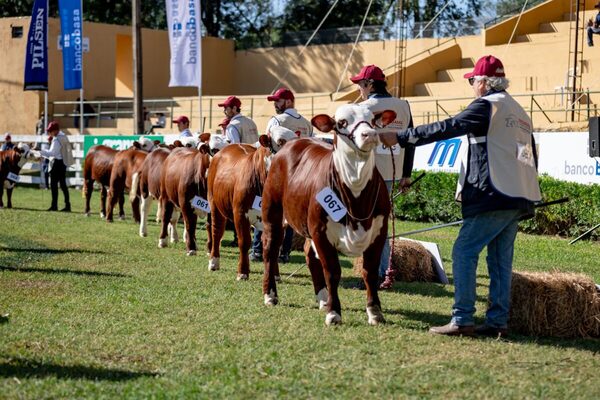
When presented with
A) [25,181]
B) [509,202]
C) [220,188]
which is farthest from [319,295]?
[25,181]

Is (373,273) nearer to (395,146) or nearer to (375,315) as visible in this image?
(375,315)

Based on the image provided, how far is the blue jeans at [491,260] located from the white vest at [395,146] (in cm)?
219

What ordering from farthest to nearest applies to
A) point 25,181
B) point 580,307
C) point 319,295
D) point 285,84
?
point 285,84 < point 25,181 < point 319,295 < point 580,307

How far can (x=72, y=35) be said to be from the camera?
32.4 m

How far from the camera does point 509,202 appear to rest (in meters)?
7.56

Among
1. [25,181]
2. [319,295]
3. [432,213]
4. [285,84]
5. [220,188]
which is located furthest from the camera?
[285,84]

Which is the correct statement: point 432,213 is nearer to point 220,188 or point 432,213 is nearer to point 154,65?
point 220,188

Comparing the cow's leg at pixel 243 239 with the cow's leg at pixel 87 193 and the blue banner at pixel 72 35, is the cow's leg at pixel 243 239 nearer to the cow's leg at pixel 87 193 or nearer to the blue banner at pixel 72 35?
the cow's leg at pixel 87 193

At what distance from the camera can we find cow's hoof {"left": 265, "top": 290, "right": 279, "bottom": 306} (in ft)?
30.7

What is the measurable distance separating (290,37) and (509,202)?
1560 inches

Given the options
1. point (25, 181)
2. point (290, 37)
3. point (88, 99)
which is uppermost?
point (290, 37)

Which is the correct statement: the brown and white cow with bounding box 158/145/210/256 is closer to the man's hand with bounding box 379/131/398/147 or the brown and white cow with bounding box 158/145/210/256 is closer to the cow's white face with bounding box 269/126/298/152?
the cow's white face with bounding box 269/126/298/152

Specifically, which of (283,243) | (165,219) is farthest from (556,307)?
(165,219)

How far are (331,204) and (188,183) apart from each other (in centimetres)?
605
